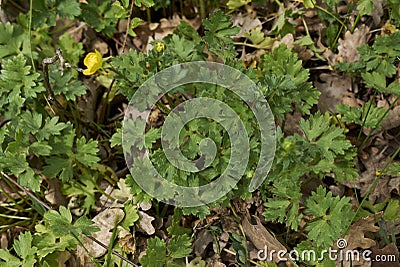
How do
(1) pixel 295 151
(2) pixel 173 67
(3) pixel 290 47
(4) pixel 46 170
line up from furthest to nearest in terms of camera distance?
(3) pixel 290 47, (4) pixel 46 170, (2) pixel 173 67, (1) pixel 295 151

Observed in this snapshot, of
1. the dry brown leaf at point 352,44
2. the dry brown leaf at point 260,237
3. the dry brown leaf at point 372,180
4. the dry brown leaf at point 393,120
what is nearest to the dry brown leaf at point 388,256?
the dry brown leaf at point 372,180

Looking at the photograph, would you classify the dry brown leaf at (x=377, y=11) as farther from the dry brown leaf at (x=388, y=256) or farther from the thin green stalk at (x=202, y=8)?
the dry brown leaf at (x=388, y=256)

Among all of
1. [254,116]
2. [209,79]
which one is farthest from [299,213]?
[209,79]

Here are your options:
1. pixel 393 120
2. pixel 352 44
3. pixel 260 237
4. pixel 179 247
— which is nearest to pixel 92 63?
pixel 179 247

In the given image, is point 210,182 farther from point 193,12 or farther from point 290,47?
point 193,12

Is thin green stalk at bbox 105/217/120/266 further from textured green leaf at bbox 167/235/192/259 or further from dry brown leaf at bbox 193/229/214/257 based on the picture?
dry brown leaf at bbox 193/229/214/257

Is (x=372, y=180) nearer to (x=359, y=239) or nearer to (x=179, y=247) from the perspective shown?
(x=359, y=239)
